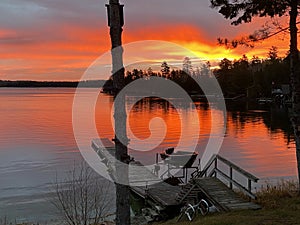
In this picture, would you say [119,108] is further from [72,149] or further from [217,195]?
[72,149]

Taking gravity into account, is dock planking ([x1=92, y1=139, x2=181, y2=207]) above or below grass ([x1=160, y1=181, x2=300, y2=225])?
below

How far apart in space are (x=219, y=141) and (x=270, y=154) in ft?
28.6

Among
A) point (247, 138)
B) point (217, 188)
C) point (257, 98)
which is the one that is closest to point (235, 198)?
point (217, 188)

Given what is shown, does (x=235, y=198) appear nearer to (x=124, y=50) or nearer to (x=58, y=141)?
(x=124, y=50)

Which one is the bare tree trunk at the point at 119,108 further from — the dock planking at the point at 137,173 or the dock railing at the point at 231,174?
the dock planking at the point at 137,173

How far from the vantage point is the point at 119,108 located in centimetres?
744

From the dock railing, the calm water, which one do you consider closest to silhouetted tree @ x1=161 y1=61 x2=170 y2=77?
the calm water

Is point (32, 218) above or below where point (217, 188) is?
below

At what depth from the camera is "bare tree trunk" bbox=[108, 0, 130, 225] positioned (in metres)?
7.35

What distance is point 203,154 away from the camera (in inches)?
1384

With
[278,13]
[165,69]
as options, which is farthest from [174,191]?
[165,69]

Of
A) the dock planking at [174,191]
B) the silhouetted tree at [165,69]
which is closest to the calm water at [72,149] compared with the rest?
the dock planking at [174,191]

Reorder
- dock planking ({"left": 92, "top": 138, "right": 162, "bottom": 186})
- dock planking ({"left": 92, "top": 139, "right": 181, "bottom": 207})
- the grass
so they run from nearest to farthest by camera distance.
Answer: the grass → dock planking ({"left": 92, "top": 139, "right": 181, "bottom": 207}) → dock planking ({"left": 92, "top": 138, "right": 162, "bottom": 186})

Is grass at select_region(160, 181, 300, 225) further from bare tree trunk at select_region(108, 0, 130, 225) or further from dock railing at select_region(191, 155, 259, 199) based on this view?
bare tree trunk at select_region(108, 0, 130, 225)
